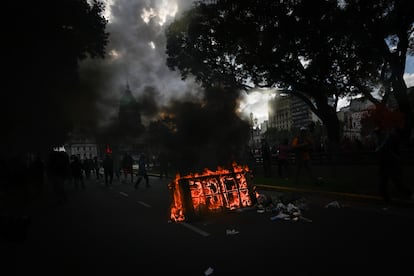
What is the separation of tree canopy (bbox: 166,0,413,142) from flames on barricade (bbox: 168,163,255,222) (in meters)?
10.6

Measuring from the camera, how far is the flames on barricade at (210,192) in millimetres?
7047

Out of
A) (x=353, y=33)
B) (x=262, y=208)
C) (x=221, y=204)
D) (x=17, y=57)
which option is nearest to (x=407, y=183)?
(x=262, y=208)

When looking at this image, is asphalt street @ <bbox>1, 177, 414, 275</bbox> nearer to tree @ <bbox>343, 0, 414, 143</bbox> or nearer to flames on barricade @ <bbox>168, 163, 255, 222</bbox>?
flames on barricade @ <bbox>168, 163, 255, 222</bbox>

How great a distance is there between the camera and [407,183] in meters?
9.85

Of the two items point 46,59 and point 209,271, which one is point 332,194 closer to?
point 209,271

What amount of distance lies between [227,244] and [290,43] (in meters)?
14.0

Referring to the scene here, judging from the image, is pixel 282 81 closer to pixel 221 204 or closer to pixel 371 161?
pixel 371 161

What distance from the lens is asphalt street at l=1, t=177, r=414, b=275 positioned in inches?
169

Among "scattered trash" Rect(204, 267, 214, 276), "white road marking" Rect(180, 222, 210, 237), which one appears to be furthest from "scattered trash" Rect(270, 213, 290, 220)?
"scattered trash" Rect(204, 267, 214, 276)

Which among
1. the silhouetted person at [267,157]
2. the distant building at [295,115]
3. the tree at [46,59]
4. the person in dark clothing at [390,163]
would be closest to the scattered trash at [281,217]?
the person in dark clothing at [390,163]

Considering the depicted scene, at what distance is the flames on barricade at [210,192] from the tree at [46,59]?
279 inches

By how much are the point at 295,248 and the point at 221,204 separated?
279cm

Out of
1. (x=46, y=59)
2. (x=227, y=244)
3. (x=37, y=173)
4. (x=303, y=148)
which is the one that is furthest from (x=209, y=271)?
(x=37, y=173)

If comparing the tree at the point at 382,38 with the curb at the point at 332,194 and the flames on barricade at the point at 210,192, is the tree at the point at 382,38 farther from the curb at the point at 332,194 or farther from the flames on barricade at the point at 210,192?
the flames on barricade at the point at 210,192
